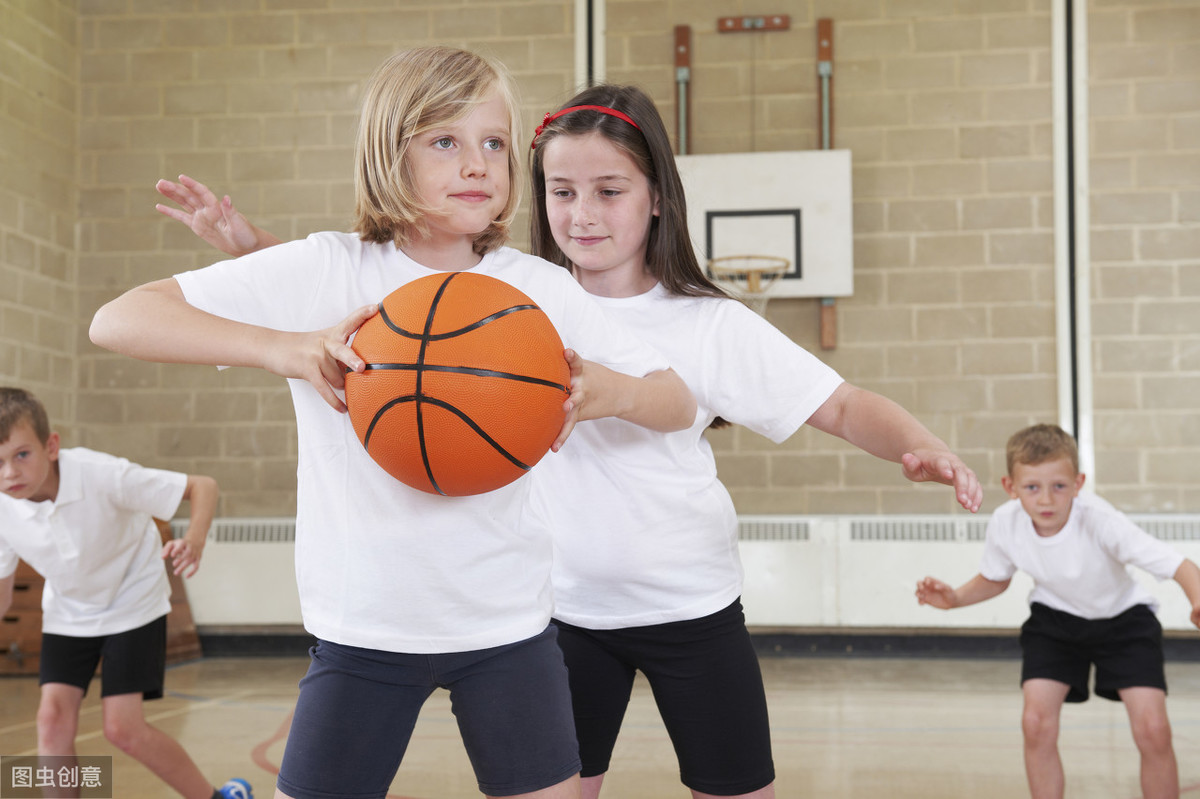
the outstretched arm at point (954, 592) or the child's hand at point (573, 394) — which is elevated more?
the child's hand at point (573, 394)

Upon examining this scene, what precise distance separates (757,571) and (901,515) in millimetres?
902

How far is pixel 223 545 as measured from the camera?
6.73 meters

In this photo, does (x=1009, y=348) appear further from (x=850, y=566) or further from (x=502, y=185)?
(x=502, y=185)

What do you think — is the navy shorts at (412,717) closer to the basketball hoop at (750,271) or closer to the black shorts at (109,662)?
the black shorts at (109,662)

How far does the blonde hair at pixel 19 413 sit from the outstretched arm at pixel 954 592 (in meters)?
2.37

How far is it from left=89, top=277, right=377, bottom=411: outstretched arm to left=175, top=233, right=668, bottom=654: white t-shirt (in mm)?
57

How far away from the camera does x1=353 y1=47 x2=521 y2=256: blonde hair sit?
1.45 m

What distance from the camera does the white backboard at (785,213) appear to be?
6336mm

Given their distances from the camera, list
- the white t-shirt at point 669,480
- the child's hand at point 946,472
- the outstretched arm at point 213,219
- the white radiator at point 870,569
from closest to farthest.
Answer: the child's hand at point 946,472
the outstretched arm at point 213,219
the white t-shirt at point 669,480
the white radiator at point 870,569

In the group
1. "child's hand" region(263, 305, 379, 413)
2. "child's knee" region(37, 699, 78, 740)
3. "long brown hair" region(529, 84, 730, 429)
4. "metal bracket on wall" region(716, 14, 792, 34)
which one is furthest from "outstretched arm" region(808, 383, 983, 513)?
"metal bracket on wall" region(716, 14, 792, 34)

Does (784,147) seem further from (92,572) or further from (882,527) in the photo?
(92,572)

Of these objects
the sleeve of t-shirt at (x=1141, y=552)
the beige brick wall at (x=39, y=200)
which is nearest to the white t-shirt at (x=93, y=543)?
the sleeve of t-shirt at (x=1141, y=552)

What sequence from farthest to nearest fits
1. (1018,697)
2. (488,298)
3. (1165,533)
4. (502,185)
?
(1165,533) < (1018,697) < (502,185) < (488,298)

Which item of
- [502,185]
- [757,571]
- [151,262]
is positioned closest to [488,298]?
[502,185]
